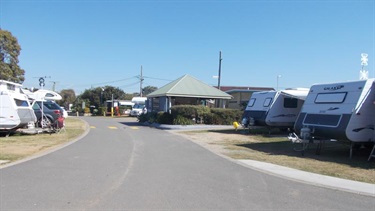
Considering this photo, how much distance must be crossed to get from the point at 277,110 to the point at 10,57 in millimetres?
36461

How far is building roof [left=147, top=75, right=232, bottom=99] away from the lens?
2920 centimetres

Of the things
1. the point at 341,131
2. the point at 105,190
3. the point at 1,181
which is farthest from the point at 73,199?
the point at 341,131

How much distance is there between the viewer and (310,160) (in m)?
11.7

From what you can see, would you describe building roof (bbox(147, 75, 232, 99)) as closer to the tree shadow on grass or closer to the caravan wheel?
the caravan wheel

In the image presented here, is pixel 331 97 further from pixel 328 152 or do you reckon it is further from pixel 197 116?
pixel 197 116

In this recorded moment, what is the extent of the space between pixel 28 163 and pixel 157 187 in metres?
4.45

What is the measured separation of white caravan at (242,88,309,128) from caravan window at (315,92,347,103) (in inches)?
232

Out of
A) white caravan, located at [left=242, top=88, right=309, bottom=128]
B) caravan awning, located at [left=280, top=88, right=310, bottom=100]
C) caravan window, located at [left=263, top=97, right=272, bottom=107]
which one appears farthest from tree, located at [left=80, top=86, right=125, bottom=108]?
caravan awning, located at [left=280, top=88, right=310, bottom=100]

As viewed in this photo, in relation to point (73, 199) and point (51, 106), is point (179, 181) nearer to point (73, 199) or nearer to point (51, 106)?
point (73, 199)

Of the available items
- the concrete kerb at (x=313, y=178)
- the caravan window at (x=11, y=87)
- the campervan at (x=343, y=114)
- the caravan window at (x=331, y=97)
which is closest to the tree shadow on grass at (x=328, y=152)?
the campervan at (x=343, y=114)

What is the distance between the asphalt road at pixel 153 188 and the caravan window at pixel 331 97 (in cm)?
481

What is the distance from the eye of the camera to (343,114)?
12477 mm

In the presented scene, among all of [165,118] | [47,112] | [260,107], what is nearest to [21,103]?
[47,112]

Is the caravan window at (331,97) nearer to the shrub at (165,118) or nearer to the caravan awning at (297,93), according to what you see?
the caravan awning at (297,93)
